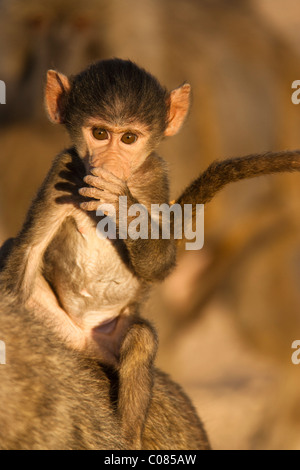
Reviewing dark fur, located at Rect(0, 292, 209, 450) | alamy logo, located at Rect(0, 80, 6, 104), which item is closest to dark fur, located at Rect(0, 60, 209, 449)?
dark fur, located at Rect(0, 292, 209, 450)

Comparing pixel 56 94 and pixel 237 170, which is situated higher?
pixel 56 94

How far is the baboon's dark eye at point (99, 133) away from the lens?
1834mm

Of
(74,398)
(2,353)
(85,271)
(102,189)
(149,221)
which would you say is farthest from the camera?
(85,271)

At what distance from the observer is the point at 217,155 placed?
4.55 m

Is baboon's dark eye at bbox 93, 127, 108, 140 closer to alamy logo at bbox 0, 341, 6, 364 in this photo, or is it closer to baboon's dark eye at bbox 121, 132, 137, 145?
baboon's dark eye at bbox 121, 132, 137, 145

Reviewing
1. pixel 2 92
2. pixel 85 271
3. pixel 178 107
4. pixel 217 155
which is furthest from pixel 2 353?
pixel 217 155

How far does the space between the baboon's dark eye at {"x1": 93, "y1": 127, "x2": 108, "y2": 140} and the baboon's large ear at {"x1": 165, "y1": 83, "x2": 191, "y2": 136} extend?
0.81 feet

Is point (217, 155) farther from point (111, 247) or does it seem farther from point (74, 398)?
point (74, 398)

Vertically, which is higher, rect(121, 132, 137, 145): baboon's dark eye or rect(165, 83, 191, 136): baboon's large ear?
rect(165, 83, 191, 136): baboon's large ear

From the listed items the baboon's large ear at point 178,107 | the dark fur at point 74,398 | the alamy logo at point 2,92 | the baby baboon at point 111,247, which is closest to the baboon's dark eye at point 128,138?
the baby baboon at point 111,247

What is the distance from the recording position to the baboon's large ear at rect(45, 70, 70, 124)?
1910 millimetres

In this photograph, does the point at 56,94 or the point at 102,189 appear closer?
the point at 102,189

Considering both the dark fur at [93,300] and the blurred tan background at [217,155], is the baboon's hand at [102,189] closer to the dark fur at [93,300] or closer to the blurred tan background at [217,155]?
the dark fur at [93,300]

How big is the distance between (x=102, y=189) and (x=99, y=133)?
264mm
